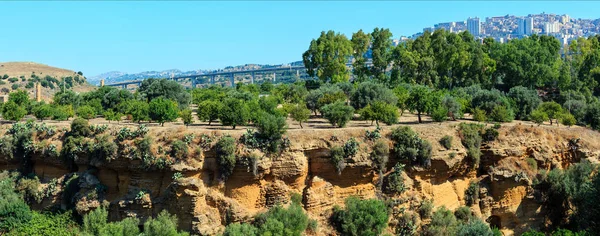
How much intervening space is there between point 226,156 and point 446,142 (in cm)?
1164

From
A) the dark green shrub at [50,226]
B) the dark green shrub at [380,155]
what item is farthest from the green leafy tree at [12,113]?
the dark green shrub at [380,155]

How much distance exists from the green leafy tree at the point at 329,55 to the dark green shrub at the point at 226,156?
24227 millimetres

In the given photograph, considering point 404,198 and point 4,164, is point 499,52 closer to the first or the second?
point 404,198

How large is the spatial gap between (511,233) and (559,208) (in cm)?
296

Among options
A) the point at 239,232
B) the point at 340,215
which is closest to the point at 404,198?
the point at 340,215

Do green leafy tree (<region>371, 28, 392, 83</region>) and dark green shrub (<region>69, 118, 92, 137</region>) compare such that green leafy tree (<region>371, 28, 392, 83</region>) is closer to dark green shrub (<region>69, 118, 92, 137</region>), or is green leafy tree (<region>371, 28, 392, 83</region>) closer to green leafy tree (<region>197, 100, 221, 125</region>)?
green leafy tree (<region>197, 100, 221, 125</region>)

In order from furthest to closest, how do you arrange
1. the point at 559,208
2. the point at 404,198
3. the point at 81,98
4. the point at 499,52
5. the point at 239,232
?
the point at 499,52, the point at 81,98, the point at 559,208, the point at 404,198, the point at 239,232

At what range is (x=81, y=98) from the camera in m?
45.6

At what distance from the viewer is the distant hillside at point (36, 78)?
75625 millimetres

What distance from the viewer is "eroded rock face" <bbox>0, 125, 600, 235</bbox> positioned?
24.5 metres

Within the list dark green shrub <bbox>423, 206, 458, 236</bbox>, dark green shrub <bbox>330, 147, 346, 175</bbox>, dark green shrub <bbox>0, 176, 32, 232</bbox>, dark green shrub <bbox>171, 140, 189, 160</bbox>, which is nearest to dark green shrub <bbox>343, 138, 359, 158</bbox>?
dark green shrub <bbox>330, 147, 346, 175</bbox>

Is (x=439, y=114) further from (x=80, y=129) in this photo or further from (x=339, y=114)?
(x=80, y=129)

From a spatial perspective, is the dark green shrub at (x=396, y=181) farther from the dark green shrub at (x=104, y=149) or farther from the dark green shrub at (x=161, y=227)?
the dark green shrub at (x=104, y=149)

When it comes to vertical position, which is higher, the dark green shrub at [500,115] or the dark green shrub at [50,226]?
the dark green shrub at [500,115]
